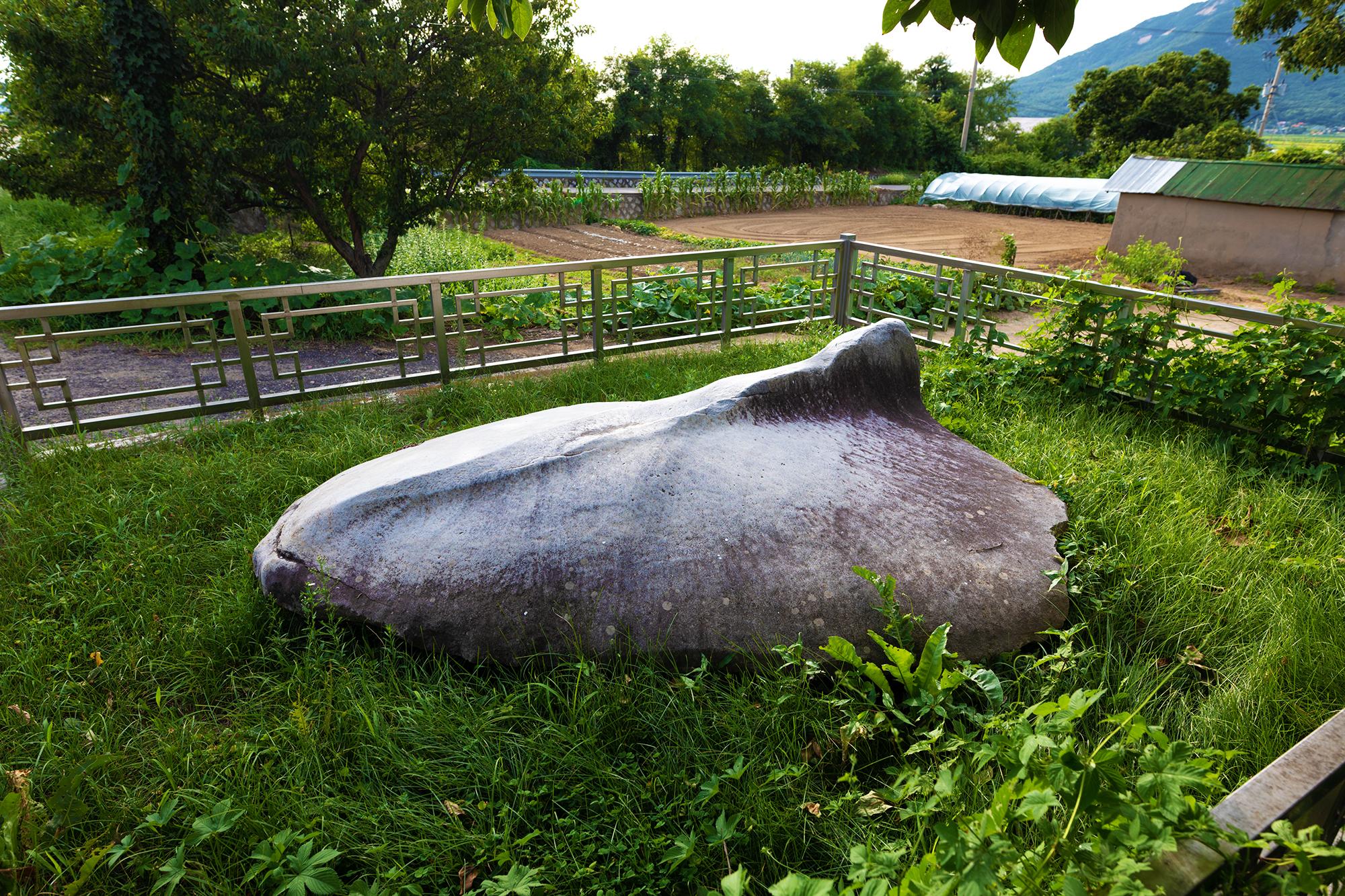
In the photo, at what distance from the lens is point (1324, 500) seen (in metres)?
3.74

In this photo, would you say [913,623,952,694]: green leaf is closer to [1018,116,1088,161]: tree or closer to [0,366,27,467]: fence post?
[0,366,27,467]: fence post

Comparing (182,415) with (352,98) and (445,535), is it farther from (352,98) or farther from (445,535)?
(352,98)

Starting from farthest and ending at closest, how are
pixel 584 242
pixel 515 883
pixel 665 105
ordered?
pixel 665 105 → pixel 584 242 → pixel 515 883

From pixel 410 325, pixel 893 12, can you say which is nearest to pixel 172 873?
pixel 893 12

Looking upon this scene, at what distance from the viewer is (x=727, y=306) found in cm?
670

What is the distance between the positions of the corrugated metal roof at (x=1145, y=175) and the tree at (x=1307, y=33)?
2.07 meters

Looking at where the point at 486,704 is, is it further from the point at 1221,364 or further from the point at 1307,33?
the point at 1307,33

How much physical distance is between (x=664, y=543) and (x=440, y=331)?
10.9 ft

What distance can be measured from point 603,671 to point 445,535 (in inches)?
28.5

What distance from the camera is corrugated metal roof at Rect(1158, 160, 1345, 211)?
11844 millimetres

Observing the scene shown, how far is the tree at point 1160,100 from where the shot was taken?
2806 cm

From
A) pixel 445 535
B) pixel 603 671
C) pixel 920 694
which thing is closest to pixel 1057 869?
pixel 920 694

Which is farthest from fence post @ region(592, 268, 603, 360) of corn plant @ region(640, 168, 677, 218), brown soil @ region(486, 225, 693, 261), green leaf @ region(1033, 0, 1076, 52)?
corn plant @ region(640, 168, 677, 218)

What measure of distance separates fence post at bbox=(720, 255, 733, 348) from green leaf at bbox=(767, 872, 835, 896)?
5383 mm
